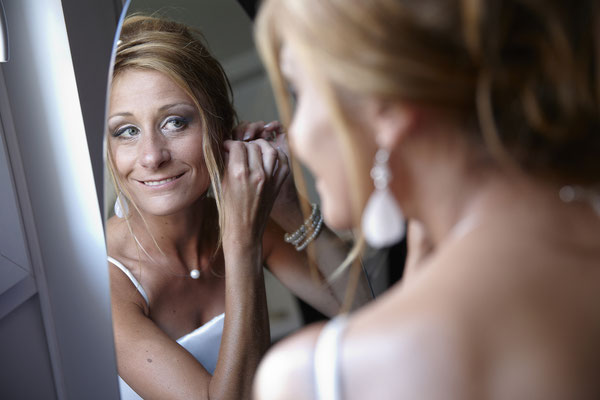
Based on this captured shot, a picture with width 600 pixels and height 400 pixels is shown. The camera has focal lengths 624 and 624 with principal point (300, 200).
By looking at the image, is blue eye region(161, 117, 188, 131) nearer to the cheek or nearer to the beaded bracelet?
the cheek

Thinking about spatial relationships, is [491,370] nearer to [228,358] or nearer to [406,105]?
[406,105]

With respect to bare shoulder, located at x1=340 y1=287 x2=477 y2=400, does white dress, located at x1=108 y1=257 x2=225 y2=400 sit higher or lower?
lower

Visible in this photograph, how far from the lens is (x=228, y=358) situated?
2.60ft

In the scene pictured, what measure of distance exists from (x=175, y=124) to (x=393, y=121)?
406 millimetres

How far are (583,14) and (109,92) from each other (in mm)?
587

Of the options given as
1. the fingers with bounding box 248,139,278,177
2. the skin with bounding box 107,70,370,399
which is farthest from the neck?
the fingers with bounding box 248,139,278,177

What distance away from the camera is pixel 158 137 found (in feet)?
2.61

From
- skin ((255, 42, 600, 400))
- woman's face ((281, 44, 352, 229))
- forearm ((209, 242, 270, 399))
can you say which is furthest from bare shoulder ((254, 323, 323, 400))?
forearm ((209, 242, 270, 399))

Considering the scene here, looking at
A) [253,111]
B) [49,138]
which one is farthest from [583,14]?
[49,138]

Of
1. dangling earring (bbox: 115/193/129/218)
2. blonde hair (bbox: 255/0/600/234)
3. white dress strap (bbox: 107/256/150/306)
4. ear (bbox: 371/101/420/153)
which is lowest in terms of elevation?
white dress strap (bbox: 107/256/150/306)

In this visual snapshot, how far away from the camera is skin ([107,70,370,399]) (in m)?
0.80

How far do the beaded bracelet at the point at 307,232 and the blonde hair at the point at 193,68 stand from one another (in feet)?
0.31

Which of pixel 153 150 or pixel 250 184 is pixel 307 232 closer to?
pixel 250 184

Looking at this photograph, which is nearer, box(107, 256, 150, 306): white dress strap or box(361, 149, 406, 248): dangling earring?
box(361, 149, 406, 248): dangling earring
